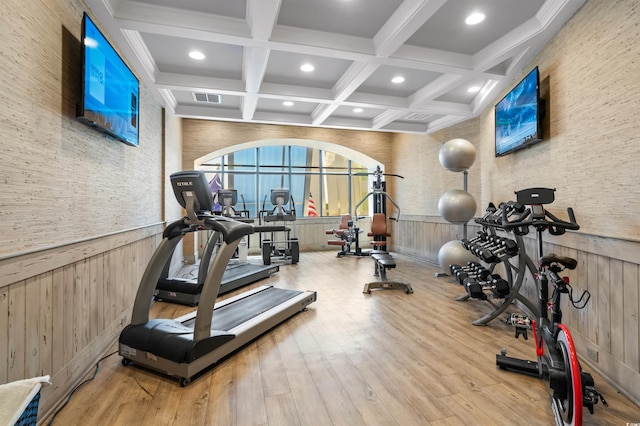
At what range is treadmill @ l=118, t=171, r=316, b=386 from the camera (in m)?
2.22

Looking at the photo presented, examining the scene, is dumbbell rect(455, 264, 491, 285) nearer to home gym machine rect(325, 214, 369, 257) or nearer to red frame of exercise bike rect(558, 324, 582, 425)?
red frame of exercise bike rect(558, 324, 582, 425)

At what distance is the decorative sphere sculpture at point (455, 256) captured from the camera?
4.59m

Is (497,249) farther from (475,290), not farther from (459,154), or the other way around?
(459,154)

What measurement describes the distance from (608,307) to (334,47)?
3629mm

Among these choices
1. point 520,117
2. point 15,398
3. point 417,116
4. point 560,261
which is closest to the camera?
→ point 15,398

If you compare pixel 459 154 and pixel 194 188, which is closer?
pixel 194 188

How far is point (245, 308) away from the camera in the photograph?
3.39m

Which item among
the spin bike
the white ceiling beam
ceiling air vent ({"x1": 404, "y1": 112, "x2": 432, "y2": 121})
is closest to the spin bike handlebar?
A: the spin bike

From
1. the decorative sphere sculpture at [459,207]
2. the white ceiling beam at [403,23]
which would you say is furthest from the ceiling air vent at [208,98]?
the decorative sphere sculpture at [459,207]

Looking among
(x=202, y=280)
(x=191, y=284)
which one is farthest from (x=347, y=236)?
(x=191, y=284)

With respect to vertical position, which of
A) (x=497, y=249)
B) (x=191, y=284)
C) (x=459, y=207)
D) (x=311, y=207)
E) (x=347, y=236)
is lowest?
(x=191, y=284)

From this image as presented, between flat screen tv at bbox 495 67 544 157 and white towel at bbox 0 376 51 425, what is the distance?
4.52 meters

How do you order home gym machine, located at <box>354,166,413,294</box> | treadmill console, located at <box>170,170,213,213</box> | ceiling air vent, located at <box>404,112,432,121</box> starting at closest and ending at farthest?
treadmill console, located at <box>170,170,213,213</box> < home gym machine, located at <box>354,166,413,294</box> < ceiling air vent, located at <box>404,112,432,121</box>

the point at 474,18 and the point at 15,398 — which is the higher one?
the point at 474,18
